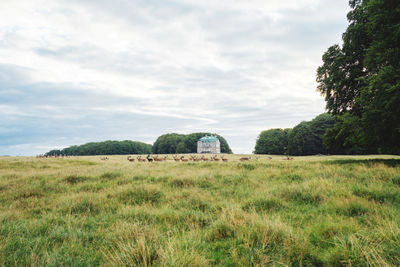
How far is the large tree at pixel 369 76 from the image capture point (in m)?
12.3

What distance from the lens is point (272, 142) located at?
97.2 metres

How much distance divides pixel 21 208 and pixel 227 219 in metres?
7.02

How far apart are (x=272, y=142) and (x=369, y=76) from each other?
3363 inches

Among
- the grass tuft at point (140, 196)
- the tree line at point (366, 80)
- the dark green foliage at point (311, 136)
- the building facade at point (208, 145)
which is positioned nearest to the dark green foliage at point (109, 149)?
the building facade at point (208, 145)

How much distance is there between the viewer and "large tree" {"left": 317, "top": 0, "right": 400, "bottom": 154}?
12.3m

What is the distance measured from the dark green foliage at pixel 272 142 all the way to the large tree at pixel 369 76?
77.6 m

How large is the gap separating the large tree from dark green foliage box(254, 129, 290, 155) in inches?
3055

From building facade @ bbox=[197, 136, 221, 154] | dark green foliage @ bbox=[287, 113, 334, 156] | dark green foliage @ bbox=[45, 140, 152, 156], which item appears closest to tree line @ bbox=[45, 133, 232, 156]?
dark green foliage @ bbox=[45, 140, 152, 156]

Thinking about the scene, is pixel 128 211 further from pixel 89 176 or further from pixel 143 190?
pixel 89 176

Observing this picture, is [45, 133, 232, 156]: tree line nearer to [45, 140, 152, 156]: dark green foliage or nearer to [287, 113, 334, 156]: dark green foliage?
[45, 140, 152, 156]: dark green foliage

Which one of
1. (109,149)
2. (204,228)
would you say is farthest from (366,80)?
(109,149)

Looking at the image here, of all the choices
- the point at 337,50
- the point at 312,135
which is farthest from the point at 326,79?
the point at 312,135

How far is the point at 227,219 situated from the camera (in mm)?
4699

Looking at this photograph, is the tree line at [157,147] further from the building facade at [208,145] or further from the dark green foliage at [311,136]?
the dark green foliage at [311,136]
